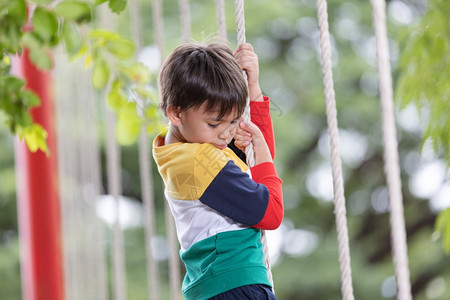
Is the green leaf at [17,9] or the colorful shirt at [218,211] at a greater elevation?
the green leaf at [17,9]

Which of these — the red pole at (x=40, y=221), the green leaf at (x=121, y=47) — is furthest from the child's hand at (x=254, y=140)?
the red pole at (x=40, y=221)

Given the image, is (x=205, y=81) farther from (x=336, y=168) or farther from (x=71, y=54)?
(x=71, y=54)

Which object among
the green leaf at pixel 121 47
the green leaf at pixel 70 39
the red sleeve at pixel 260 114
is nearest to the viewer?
the red sleeve at pixel 260 114

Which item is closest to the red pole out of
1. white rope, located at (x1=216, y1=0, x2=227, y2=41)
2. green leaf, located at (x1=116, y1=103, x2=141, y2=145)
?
green leaf, located at (x1=116, y1=103, x2=141, y2=145)

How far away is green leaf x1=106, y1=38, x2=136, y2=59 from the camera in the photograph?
0.85 metres

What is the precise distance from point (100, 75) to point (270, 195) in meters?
0.42

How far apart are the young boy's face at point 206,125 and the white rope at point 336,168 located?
82 mm

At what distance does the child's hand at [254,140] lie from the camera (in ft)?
1.88

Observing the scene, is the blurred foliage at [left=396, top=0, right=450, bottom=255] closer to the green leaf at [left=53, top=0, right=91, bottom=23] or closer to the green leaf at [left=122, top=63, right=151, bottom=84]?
the green leaf at [left=122, top=63, right=151, bottom=84]

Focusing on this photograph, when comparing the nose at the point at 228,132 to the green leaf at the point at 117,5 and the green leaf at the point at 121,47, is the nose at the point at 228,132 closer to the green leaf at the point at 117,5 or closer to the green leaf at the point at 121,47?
the green leaf at the point at 117,5

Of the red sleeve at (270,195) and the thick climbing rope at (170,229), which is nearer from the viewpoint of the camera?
the red sleeve at (270,195)

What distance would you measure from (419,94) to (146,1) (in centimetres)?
249

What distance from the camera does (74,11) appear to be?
707 millimetres

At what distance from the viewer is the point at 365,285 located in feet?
11.2
